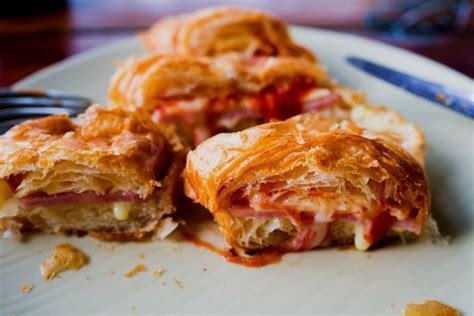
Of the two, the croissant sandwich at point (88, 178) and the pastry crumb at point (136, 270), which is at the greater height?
the croissant sandwich at point (88, 178)

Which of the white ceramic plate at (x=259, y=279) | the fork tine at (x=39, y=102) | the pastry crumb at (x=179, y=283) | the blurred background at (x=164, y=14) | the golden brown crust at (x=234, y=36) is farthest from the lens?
the blurred background at (x=164, y=14)

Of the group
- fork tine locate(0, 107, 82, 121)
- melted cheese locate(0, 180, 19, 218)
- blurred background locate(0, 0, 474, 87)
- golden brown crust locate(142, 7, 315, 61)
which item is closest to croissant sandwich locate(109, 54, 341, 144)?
golden brown crust locate(142, 7, 315, 61)

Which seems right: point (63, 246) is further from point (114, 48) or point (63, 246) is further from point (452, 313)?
point (114, 48)

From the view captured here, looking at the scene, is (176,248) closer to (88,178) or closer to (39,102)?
(88,178)

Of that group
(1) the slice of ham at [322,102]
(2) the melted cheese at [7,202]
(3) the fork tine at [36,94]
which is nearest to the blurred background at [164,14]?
(3) the fork tine at [36,94]

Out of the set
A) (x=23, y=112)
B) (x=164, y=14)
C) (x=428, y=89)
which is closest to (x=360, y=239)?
(x=428, y=89)

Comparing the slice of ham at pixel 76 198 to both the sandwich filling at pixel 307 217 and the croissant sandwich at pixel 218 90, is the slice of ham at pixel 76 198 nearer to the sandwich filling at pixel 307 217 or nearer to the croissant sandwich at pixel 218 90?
the sandwich filling at pixel 307 217

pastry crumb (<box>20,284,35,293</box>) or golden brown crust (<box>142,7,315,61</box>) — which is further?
golden brown crust (<box>142,7,315,61</box>)

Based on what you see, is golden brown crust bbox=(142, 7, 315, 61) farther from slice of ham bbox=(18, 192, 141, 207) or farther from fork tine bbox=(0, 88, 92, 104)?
slice of ham bbox=(18, 192, 141, 207)
